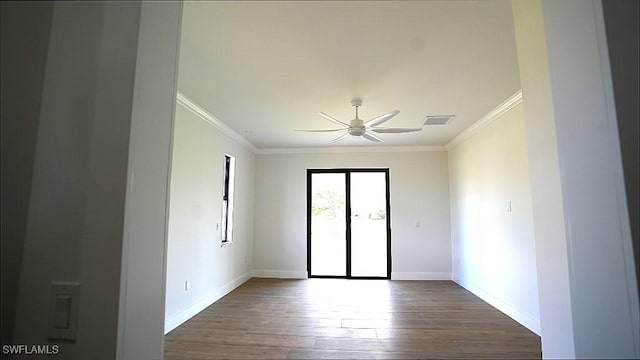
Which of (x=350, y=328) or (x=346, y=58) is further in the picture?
(x=350, y=328)

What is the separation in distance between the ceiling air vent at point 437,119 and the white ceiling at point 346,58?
141 millimetres

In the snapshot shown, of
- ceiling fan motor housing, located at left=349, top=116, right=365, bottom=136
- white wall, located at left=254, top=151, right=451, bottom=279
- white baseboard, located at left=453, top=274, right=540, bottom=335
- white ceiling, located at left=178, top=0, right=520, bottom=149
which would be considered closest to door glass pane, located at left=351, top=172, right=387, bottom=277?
white wall, located at left=254, top=151, right=451, bottom=279

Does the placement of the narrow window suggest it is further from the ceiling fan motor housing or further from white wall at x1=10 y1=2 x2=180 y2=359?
white wall at x1=10 y1=2 x2=180 y2=359

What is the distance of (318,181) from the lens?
236 inches

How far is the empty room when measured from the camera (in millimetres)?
652

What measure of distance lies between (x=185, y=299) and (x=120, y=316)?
3.24m

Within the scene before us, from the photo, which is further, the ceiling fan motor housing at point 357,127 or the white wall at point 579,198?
the ceiling fan motor housing at point 357,127

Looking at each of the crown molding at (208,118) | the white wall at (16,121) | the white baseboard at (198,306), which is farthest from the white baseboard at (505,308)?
the crown molding at (208,118)

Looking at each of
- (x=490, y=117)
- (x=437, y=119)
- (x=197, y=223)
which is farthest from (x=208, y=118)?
(x=490, y=117)

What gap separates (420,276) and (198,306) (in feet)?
13.3

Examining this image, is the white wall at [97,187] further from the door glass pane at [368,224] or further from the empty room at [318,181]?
the door glass pane at [368,224]

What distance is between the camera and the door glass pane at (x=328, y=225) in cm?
579

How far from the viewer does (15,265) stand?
65 centimetres

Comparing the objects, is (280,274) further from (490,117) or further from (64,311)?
(64,311)
